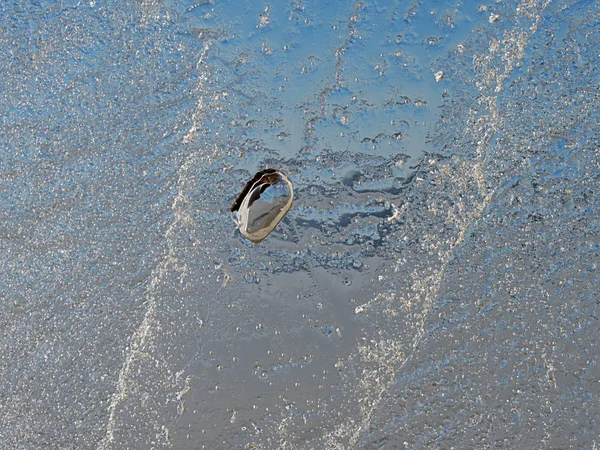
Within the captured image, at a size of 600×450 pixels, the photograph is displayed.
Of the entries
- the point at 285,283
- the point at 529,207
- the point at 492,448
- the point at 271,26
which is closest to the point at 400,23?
the point at 271,26

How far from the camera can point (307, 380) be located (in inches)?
56.9

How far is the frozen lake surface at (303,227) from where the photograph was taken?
1438 millimetres

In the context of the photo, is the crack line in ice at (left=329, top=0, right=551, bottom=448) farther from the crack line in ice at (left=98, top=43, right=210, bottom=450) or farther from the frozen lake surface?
the crack line in ice at (left=98, top=43, right=210, bottom=450)

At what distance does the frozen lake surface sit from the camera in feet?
4.72

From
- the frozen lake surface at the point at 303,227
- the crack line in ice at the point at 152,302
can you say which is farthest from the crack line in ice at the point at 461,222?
the crack line in ice at the point at 152,302

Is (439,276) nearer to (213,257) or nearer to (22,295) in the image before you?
(213,257)

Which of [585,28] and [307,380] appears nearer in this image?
[307,380]

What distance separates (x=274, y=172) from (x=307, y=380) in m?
0.54

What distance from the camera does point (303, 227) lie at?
1.49 metres

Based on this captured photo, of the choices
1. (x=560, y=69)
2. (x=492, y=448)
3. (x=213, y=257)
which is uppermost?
(x=213, y=257)

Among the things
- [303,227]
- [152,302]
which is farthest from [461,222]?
[152,302]

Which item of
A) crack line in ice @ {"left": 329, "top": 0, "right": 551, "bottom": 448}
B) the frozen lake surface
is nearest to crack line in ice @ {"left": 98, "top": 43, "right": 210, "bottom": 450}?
the frozen lake surface

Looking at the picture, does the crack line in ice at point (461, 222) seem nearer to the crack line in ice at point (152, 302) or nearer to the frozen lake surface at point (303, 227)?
the frozen lake surface at point (303, 227)

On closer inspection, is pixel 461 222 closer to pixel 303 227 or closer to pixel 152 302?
pixel 303 227
